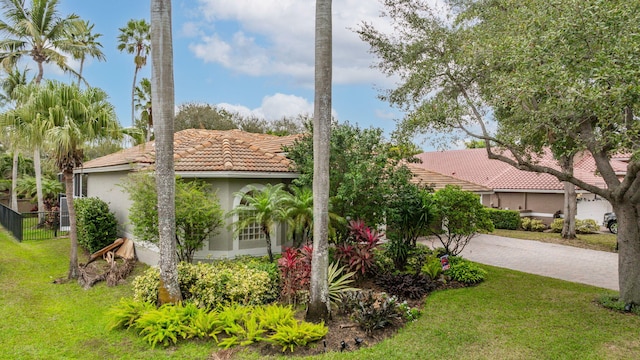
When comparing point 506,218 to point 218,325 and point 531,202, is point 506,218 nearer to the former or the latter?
point 531,202

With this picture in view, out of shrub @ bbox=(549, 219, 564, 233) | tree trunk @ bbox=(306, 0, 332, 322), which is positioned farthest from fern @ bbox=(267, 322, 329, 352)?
shrub @ bbox=(549, 219, 564, 233)

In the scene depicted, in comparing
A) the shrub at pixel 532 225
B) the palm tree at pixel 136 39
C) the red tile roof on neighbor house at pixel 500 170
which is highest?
the palm tree at pixel 136 39

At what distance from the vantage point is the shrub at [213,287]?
363 inches

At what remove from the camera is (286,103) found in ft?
73.5

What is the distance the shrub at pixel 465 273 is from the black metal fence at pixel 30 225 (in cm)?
2065

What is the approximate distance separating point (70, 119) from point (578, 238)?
1020 inches

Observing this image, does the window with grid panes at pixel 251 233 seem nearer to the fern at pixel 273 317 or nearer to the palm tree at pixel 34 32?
the fern at pixel 273 317

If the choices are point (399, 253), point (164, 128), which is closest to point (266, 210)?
point (164, 128)

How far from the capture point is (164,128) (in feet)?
27.7

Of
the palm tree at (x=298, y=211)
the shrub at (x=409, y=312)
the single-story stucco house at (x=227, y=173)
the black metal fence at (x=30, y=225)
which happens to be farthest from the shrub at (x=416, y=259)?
the black metal fence at (x=30, y=225)

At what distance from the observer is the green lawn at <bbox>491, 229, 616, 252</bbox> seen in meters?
19.5

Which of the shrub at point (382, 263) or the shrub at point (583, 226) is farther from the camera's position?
the shrub at point (583, 226)

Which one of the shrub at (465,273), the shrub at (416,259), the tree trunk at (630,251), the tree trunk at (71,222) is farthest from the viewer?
the shrub at (416,259)

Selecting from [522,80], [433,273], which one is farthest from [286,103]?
[522,80]
